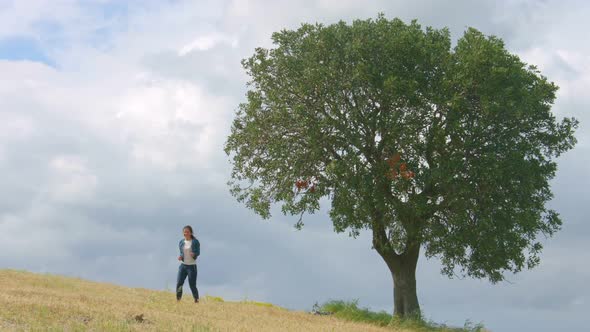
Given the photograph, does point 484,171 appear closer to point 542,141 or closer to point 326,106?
point 542,141

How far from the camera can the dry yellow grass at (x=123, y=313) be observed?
20109mm

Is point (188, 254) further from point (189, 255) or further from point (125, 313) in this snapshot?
point (125, 313)

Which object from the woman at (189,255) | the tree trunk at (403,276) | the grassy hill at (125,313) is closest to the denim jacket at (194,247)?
the woman at (189,255)

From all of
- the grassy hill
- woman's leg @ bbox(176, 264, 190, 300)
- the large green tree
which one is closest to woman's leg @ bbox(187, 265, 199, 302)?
woman's leg @ bbox(176, 264, 190, 300)

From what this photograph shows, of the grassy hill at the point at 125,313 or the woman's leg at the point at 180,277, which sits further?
the woman's leg at the point at 180,277

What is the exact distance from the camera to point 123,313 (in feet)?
74.2

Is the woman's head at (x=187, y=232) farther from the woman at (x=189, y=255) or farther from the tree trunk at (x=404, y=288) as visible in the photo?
the tree trunk at (x=404, y=288)

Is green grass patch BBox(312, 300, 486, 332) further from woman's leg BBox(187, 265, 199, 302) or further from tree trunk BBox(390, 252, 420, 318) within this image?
woman's leg BBox(187, 265, 199, 302)

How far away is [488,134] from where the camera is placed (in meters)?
32.8

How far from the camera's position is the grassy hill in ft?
66.2

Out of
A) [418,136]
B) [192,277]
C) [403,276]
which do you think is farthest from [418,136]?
[192,277]

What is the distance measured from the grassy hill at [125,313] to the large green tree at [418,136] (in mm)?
5037

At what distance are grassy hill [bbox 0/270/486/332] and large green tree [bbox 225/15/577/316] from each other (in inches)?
198

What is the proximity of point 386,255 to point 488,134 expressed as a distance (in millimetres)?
7633
